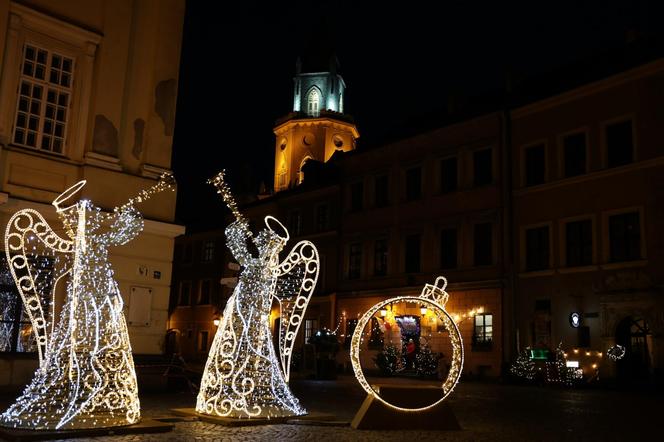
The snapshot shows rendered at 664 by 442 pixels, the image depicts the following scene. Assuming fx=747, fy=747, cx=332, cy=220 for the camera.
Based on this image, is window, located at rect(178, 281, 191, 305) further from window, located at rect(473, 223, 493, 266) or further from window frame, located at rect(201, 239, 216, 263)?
window, located at rect(473, 223, 493, 266)

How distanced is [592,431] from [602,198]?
1589 cm

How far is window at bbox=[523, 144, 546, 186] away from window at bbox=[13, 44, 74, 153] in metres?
18.3

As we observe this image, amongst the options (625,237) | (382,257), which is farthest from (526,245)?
Answer: (382,257)

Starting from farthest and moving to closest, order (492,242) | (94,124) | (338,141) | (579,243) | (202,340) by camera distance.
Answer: (338,141)
(202,340)
(492,242)
(579,243)
(94,124)

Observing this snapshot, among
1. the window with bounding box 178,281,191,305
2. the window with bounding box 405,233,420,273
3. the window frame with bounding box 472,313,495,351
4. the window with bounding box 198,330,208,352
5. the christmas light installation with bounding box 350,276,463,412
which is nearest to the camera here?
the christmas light installation with bounding box 350,276,463,412

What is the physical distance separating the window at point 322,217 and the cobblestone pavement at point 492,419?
1852 centimetres

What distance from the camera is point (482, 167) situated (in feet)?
102

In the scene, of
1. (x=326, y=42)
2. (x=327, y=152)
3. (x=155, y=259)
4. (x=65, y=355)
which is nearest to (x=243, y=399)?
(x=65, y=355)

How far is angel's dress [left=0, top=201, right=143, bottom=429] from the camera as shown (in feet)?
32.2

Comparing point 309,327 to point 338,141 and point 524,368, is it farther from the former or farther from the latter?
point 338,141

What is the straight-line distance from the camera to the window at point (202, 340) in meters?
47.1

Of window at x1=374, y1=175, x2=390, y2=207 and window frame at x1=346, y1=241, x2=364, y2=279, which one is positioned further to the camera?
window frame at x1=346, y1=241, x2=364, y2=279

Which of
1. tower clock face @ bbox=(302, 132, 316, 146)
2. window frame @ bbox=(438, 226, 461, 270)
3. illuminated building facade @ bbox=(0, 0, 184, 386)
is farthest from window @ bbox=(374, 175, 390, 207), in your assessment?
illuminated building facade @ bbox=(0, 0, 184, 386)

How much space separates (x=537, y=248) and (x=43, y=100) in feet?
62.3
